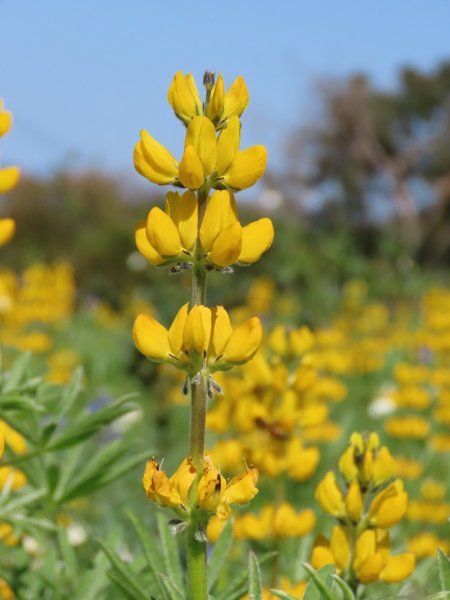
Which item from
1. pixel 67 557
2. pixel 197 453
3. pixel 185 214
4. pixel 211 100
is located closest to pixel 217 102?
pixel 211 100

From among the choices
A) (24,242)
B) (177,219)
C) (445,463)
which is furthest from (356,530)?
(24,242)

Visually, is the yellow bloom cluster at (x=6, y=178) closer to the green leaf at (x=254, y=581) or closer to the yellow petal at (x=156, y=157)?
the yellow petal at (x=156, y=157)

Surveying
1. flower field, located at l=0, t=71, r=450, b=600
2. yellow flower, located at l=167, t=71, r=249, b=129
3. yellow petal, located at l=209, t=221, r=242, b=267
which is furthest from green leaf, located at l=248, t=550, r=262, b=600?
yellow flower, located at l=167, t=71, r=249, b=129

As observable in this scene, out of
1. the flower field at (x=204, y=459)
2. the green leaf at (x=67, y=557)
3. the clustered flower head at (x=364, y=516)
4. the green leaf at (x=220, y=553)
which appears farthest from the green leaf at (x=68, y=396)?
the clustered flower head at (x=364, y=516)

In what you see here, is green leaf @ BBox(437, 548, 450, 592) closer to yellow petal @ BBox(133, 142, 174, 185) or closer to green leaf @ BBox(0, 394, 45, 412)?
yellow petal @ BBox(133, 142, 174, 185)

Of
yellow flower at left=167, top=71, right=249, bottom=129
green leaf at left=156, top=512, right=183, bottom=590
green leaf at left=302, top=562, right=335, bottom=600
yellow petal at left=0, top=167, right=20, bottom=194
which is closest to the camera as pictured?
green leaf at left=302, top=562, right=335, bottom=600
